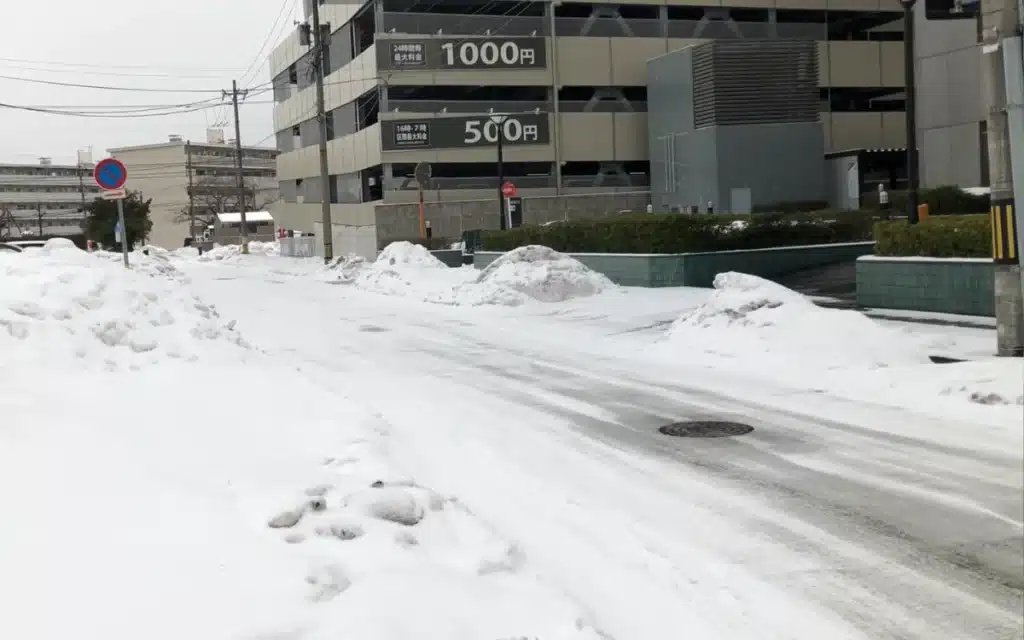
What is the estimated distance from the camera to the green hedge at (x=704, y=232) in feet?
73.0

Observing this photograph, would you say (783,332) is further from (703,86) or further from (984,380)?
(703,86)

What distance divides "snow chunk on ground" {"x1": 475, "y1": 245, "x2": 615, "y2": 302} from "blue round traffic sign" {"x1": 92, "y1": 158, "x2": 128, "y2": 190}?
8640mm

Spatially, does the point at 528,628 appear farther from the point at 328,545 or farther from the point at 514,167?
the point at 514,167

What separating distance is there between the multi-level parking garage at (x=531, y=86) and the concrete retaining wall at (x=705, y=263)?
74.4 feet

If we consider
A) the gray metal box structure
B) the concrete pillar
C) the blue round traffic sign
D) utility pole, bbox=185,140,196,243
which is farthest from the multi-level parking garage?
utility pole, bbox=185,140,196,243

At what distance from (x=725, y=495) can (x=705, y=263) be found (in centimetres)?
1594

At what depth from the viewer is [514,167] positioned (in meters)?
47.7

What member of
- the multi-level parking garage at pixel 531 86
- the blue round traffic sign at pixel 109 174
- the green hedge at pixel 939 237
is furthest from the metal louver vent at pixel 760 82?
the blue round traffic sign at pixel 109 174

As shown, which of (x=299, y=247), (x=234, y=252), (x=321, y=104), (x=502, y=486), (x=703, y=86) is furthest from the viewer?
(x=234, y=252)

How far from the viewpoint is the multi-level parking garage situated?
4569cm

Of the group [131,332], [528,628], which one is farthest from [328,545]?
[131,332]

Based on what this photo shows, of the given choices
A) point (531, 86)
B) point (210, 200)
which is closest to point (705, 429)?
point (531, 86)

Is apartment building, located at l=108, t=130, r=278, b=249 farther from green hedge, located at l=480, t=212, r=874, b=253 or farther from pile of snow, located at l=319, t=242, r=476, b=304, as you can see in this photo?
green hedge, located at l=480, t=212, r=874, b=253

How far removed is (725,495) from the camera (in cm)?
651
